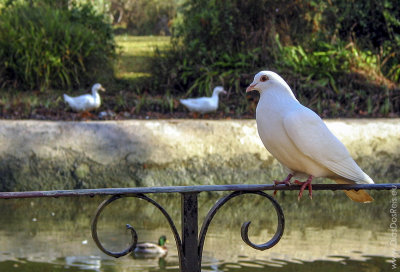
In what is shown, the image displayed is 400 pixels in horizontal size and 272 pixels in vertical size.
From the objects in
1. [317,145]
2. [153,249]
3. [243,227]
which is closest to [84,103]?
[153,249]

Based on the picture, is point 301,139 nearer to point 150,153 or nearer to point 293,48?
point 150,153

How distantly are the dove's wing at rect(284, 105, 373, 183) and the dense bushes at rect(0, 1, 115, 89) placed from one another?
7.29 m

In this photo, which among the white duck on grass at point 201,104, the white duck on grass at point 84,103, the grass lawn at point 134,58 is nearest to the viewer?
the white duck on grass at point 201,104

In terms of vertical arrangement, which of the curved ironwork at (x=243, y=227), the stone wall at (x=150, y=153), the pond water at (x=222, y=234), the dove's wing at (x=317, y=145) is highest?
the dove's wing at (x=317, y=145)

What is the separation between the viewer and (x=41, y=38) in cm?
947

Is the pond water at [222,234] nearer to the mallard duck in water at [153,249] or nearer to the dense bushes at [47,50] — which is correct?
the mallard duck in water at [153,249]

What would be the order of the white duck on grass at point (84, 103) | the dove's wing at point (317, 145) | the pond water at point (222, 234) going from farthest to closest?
the white duck on grass at point (84, 103) → the pond water at point (222, 234) → the dove's wing at point (317, 145)

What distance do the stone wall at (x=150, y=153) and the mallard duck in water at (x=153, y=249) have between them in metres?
1.51

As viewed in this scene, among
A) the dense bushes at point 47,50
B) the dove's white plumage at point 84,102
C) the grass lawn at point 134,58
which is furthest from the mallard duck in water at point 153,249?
the grass lawn at point 134,58

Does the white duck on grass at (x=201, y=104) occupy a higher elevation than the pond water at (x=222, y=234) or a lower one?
higher

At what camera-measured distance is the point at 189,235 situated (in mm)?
1901

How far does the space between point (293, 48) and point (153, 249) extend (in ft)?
18.5

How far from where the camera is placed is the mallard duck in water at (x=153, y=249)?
4.68 m

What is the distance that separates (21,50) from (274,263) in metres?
6.13
